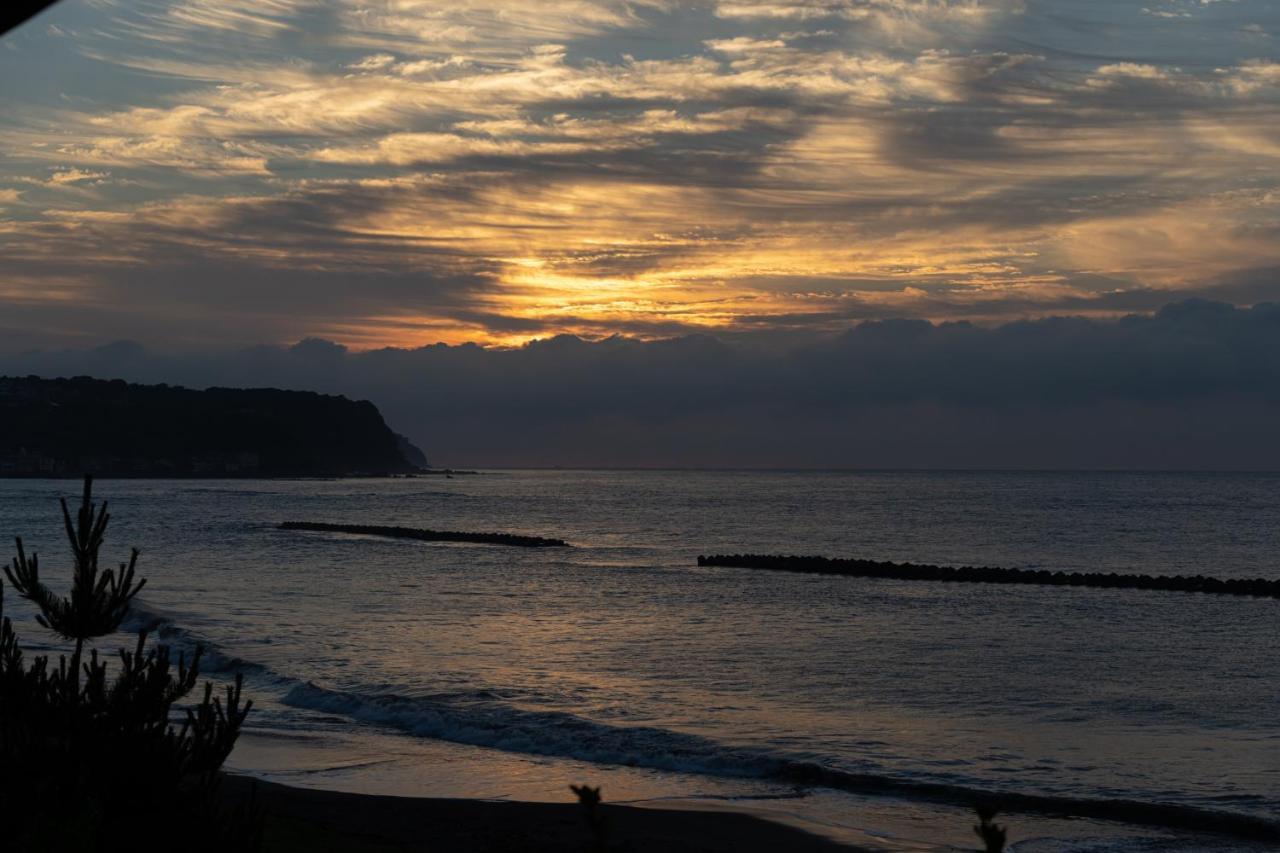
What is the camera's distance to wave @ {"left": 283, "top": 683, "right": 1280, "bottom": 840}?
53.8 ft

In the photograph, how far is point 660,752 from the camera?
19812 mm

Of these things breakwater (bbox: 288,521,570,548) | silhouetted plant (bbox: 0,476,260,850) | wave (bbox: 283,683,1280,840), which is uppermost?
silhouetted plant (bbox: 0,476,260,850)

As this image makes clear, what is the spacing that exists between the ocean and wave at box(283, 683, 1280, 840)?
0.06 metres

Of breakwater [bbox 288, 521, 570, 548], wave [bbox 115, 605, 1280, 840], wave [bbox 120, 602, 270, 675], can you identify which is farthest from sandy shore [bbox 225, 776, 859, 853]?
breakwater [bbox 288, 521, 570, 548]

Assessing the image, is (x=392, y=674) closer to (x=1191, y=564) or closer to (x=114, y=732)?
(x=114, y=732)

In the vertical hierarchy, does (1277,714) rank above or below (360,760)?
above

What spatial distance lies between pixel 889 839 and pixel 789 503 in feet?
500

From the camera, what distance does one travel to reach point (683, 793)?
57.9ft

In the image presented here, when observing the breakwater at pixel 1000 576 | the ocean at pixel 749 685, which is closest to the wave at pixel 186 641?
the ocean at pixel 749 685

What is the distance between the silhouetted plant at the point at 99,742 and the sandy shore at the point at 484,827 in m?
2.91

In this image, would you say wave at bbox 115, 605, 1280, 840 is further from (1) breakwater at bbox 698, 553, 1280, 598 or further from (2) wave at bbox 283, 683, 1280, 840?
(1) breakwater at bbox 698, 553, 1280, 598

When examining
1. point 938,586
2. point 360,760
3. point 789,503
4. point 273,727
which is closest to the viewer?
point 360,760


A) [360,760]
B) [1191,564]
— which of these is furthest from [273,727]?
[1191,564]

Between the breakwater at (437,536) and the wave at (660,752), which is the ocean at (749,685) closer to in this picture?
the wave at (660,752)
